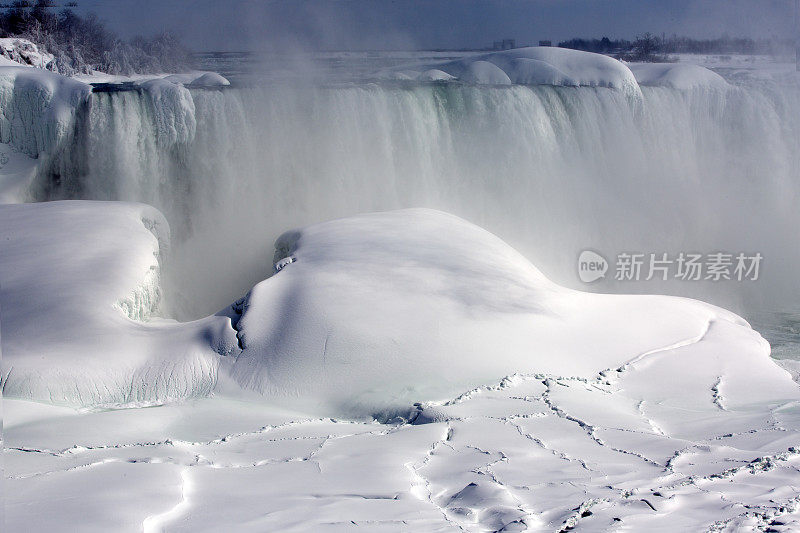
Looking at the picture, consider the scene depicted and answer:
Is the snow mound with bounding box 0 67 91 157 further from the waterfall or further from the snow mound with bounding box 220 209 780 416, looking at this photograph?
the snow mound with bounding box 220 209 780 416

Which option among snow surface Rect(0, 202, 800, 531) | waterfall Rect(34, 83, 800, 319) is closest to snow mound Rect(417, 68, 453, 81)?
waterfall Rect(34, 83, 800, 319)

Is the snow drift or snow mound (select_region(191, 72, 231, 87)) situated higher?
snow mound (select_region(191, 72, 231, 87))

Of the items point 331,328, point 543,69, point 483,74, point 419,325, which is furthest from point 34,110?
point 543,69

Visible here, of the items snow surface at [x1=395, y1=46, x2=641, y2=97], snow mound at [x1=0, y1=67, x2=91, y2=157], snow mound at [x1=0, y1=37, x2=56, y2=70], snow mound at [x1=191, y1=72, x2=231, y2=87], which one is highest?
snow surface at [x1=395, y1=46, x2=641, y2=97]

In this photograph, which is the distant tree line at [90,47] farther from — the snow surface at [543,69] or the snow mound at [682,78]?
the snow mound at [682,78]

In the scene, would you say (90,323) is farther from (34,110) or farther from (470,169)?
(470,169)

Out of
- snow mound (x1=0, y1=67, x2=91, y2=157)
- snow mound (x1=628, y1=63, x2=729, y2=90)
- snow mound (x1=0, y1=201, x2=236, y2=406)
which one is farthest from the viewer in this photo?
snow mound (x1=628, y1=63, x2=729, y2=90)
